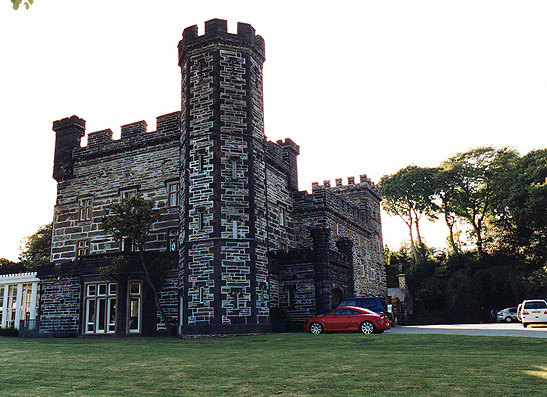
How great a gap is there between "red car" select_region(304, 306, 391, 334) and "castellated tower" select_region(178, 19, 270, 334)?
8.49 feet

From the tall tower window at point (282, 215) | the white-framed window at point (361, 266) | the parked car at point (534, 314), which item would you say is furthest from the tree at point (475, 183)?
the tall tower window at point (282, 215)

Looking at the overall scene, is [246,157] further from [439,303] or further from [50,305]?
[439,303]

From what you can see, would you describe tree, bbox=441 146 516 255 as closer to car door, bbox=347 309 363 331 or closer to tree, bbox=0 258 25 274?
car door, bbox=347 309 363 331

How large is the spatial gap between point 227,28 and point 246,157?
7083 millimetres

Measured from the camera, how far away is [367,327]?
21359 millimetres

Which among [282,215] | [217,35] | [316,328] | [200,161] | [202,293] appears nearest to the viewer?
[316,328]

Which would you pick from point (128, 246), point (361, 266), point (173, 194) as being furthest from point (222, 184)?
point (361, 266)

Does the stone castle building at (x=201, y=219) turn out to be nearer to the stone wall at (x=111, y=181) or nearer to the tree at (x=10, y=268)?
the stone wall at (x=111, y=181)

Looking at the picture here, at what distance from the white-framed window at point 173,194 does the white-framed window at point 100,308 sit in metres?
5.38

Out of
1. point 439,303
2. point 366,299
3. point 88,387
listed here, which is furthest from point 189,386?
point 439,303

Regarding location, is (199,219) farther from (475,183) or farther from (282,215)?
(475,183)

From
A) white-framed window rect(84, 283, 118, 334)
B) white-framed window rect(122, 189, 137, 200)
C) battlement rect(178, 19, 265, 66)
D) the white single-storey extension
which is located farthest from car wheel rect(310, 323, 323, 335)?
the white single-storey extension

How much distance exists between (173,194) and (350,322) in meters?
12.4

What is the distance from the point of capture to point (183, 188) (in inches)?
981
